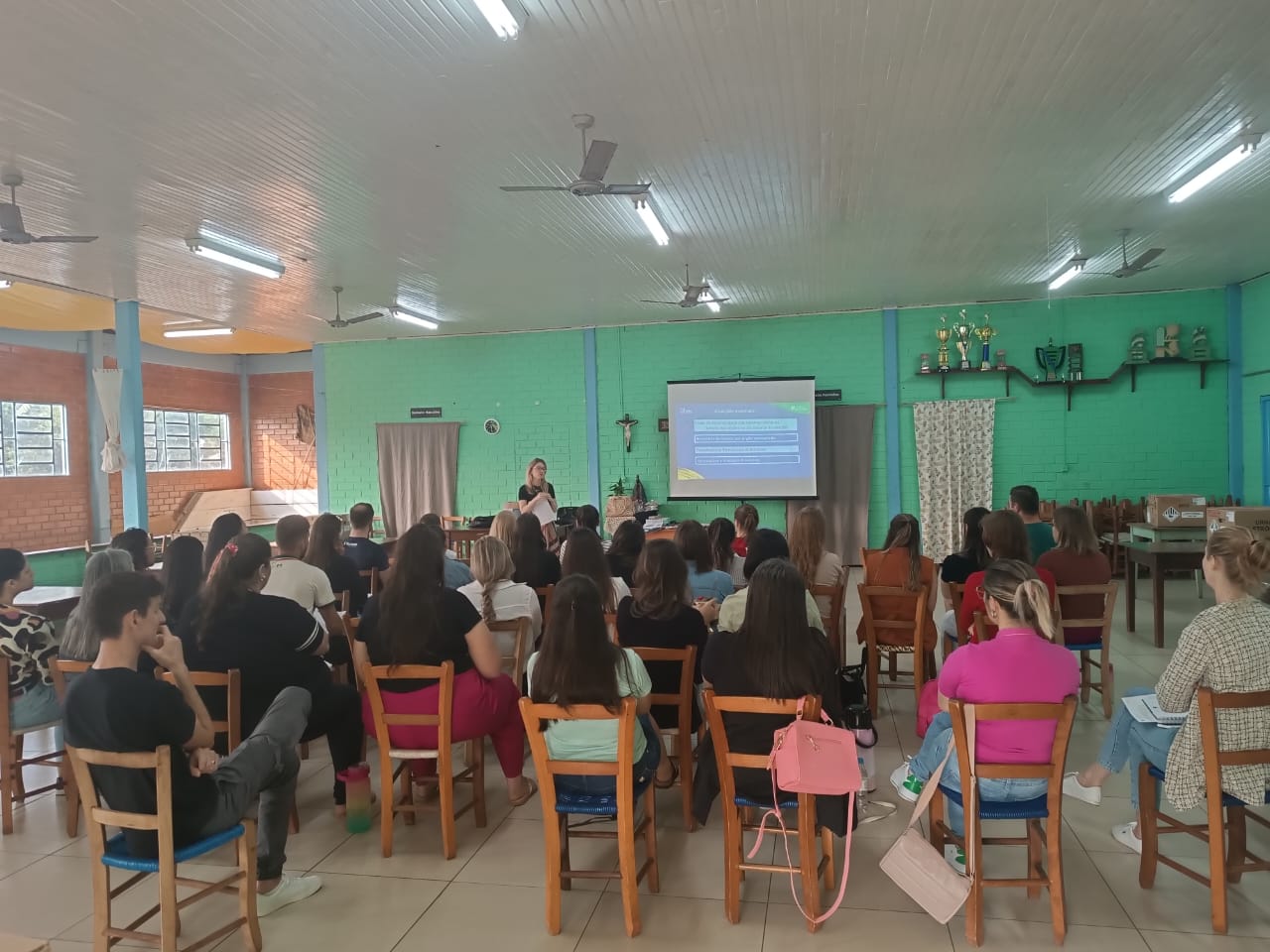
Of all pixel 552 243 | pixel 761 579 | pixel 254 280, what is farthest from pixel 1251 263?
pixel 254 280

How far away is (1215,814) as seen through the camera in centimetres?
235

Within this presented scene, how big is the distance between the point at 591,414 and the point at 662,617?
24.0 feet

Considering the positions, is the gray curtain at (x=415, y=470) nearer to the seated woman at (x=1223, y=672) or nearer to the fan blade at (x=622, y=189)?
the fan blade at (x=622, y=189)

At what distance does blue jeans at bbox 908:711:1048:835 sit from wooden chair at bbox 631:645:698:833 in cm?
82

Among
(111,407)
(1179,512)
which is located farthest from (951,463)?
(111,407)

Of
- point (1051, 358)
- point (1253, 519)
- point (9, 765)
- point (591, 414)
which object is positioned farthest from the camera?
point (591, 414)

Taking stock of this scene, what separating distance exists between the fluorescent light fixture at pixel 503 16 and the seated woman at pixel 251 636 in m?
2.18

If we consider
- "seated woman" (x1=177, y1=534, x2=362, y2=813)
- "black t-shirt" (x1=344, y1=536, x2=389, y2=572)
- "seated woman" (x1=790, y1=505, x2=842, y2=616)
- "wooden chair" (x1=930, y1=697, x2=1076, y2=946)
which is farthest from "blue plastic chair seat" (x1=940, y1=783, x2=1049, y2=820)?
"black t-shirt" (x1=344, y1=536, x2=389, y2=572)

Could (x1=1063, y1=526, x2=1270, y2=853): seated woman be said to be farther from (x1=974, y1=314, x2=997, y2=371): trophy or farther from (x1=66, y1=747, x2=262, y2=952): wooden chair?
(x1=974, y1=314, x2=997, y2=371): trophy

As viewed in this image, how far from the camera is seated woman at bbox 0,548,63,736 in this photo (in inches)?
130

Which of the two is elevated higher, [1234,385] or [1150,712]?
[1234,385]

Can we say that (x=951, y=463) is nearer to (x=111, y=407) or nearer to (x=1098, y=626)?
(x=1098, y=626)

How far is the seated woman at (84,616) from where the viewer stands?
304 cm

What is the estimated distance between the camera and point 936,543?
9477 mm
